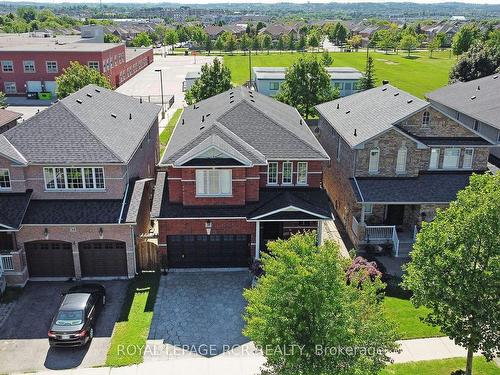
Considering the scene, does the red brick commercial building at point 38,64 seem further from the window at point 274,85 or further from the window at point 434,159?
the window at point 434,159

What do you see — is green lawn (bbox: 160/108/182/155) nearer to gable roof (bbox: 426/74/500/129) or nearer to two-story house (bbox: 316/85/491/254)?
two-story house (bbox: 316/85/491/254)

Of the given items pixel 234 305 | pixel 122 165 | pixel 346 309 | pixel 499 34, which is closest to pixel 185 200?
pixel 122 165

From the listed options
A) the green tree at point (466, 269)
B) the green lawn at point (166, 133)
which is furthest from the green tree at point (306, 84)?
the green tree at point (466, 269)

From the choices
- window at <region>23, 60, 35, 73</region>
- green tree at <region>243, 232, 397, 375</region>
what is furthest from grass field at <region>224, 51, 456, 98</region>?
green tree at <region>243, 232, 397, 375</region>

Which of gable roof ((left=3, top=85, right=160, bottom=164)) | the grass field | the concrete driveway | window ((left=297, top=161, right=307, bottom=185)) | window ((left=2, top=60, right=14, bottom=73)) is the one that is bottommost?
the concrete driveway

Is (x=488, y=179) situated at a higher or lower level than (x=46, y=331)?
higher

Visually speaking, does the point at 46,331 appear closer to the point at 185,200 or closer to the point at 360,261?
the point at 185,200

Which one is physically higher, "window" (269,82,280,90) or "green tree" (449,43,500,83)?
"green tree" (449,43,500,83)
